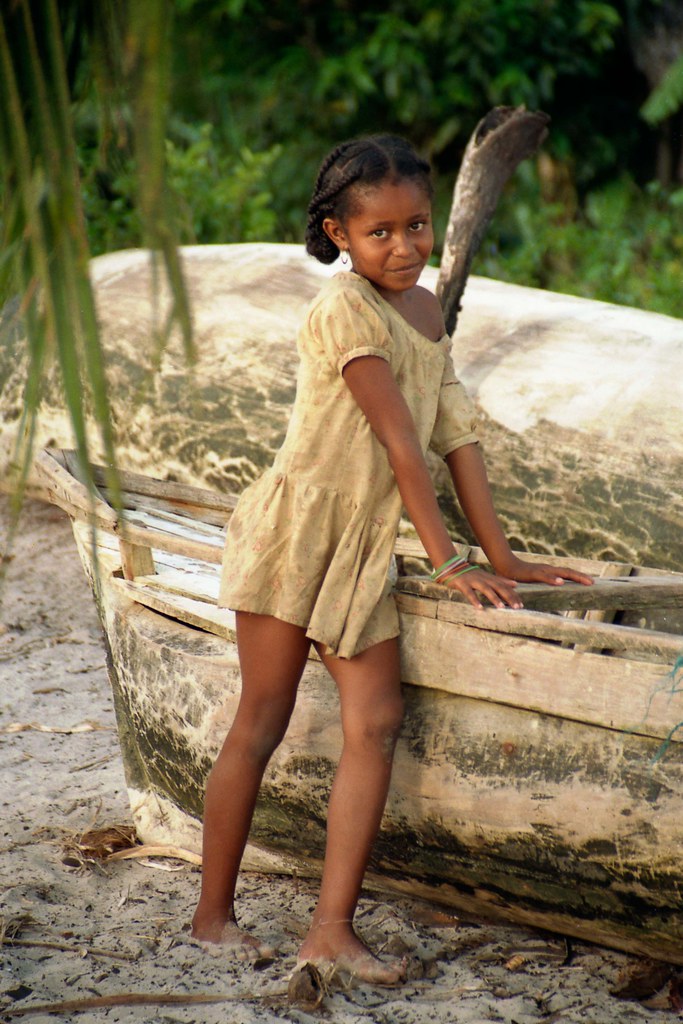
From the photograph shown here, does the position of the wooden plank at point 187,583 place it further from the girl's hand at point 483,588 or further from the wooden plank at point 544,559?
the girl's hand at point 483,588

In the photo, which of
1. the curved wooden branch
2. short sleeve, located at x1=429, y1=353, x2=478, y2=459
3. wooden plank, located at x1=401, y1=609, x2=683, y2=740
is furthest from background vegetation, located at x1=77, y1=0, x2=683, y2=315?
wooden plank, located at x1=401, y1=609, x2=683, y2=740

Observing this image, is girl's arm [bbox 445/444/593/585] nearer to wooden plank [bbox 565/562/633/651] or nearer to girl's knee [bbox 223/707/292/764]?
wooden plank [bbox 565/562/633/651]

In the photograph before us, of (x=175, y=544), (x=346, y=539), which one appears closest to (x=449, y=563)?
(x=346, y=539)

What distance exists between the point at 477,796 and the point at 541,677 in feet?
0.88

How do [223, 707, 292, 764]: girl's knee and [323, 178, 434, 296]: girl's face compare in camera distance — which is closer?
[323, 178, 434, 296]: girl's face

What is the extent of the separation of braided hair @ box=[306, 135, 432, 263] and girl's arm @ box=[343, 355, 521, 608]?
29cm

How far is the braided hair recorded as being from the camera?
6.60ft

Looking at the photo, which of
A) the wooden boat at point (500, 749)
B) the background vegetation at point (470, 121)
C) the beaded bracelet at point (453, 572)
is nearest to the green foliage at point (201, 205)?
the background vegetation at point (470, 121)

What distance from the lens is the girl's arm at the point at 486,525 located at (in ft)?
7.25

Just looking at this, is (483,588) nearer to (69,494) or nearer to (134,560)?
(134,560)

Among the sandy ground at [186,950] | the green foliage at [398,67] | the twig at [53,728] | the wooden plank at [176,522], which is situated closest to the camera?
the sandy ground at [186,950]

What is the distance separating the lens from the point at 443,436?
2.29 meters

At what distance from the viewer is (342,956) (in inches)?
78.9

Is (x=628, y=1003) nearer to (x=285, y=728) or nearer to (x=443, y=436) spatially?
(x=285, y=728)
